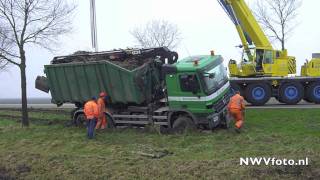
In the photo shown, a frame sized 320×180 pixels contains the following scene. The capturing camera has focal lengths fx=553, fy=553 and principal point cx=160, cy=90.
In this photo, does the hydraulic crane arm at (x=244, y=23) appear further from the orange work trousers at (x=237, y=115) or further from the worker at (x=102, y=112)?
the orange work trousers at (x=237, y=115)

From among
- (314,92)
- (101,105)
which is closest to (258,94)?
(314,92)

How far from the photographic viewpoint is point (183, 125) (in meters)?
17.6

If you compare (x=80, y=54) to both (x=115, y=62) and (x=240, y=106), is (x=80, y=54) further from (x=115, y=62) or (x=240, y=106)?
(x=240, y=106)

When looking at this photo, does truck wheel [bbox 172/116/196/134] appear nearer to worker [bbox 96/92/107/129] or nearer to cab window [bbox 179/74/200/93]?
cab window [bbox 179/74/200/93]

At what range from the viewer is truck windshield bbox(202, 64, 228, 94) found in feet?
55.9

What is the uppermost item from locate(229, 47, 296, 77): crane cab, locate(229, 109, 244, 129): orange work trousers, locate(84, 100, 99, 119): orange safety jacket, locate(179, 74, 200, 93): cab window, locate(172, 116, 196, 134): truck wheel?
locate(229, 47, 296, 77): crane cab

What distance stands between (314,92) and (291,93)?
3.55ft

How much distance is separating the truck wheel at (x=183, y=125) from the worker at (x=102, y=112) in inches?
108

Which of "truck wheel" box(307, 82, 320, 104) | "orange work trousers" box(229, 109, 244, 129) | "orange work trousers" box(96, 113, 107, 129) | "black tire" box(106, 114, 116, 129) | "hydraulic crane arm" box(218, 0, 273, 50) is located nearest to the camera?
"orange work trousers" box(229, 109, 244, 129)

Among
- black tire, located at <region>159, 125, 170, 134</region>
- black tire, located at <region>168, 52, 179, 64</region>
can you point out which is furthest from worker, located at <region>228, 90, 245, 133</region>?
black tire, located at <region>168, 52, 179, 64</region>

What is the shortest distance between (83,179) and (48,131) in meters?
7.15

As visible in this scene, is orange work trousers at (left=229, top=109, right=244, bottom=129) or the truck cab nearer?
orange work trousers at (left=229, top=109, right=244, bottom=129)

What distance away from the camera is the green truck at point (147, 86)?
1716cm

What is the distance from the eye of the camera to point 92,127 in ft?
57.7
